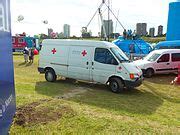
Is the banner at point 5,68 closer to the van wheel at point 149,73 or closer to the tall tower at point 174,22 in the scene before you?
the van wheel at point 149,73

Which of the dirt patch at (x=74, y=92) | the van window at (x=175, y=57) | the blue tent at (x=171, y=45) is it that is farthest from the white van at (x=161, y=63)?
the dirt patch at (x=74, y=92)

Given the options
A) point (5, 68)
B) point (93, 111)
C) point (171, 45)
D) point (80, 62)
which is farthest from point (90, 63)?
point (171, 45)

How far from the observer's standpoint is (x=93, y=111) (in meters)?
7.89

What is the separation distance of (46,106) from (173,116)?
4.07 meters

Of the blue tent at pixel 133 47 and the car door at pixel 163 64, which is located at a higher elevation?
the blue tent at pixel 133 47

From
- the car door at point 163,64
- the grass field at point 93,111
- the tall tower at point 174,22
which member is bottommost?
the grass field at point 93,111

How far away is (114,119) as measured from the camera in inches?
283

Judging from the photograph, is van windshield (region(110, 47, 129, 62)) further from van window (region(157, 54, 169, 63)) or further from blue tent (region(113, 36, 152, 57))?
blue tent (region(113, 36, 152, 57))

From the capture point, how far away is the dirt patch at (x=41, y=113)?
6.66 m

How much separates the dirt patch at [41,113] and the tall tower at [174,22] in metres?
19.2

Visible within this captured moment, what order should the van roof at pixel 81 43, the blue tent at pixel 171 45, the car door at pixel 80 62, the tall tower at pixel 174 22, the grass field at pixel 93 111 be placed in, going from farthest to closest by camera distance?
the tall tower at pixel 174 22
the blue tent at pixel 171 45
the car door at pixel 80 62
the van roof at pixel 81 43
the grass field at pixel 93 111

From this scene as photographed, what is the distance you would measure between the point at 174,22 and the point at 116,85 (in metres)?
16.6

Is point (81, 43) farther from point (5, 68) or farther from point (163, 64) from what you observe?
point (5, 68)

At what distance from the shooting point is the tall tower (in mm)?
24375
